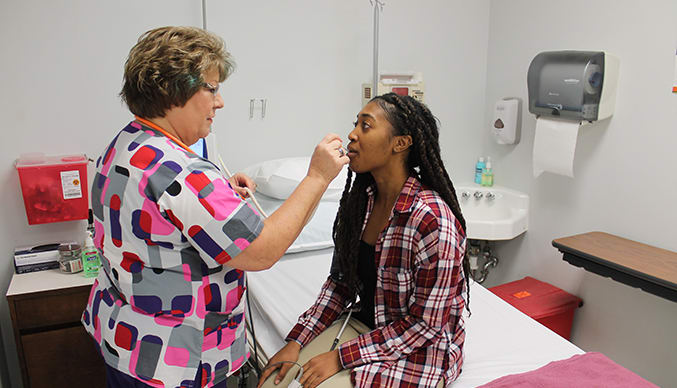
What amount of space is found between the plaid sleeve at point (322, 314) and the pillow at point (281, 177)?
79 cm

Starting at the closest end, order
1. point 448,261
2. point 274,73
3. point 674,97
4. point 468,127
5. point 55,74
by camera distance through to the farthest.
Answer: point 448,261 → point 674,97 → point 55,74 → point 274,73 → point 468,127

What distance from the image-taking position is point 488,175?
9.23 feet

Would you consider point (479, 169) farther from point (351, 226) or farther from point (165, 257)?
point (165, 257)

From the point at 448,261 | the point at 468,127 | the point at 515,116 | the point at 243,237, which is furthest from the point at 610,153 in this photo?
the point at 243,237

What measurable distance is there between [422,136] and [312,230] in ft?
3.38

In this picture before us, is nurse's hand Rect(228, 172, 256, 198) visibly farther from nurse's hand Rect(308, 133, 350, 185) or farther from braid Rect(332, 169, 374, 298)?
nurse's hand Rect(308, 133, 350, 185)

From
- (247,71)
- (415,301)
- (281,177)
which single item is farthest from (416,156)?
(247,71)

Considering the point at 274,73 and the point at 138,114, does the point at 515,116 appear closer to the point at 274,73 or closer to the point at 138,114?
the point at 274,73

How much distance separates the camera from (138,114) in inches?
41.6

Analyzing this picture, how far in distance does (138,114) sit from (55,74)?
1.27m

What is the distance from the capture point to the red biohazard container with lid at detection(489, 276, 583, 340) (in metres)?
2.21

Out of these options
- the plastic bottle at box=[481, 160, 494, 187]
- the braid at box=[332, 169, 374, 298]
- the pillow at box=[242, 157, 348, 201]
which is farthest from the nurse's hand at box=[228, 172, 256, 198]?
the plastic bottle at box=[481, 160, 494, 187]

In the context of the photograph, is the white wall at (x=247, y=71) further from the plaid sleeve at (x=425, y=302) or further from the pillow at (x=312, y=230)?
the plaid sleeve at (x=425, y=302)

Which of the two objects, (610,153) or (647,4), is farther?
(610,153)
